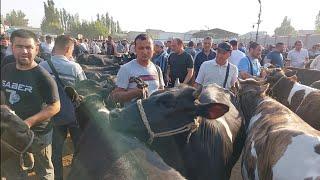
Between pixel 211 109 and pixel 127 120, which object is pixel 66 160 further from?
pixel 127 120

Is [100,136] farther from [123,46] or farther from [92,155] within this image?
[123,46]

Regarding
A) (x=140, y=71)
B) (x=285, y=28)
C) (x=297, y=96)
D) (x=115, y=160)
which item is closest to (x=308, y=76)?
(x=297, y=96)

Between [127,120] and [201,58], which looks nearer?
[127,120]

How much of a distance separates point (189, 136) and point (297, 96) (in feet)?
11.5

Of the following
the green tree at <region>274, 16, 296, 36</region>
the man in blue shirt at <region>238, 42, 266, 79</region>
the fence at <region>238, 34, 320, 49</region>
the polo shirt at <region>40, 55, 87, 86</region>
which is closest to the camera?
the polo shirt at <region>40, 55, 87, 86</region>

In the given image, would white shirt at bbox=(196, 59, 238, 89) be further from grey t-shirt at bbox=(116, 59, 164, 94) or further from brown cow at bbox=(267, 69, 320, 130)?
grey t-shirt at bbox=(116, 59, 164, 94)

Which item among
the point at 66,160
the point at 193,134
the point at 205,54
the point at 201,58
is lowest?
the point at 66,160

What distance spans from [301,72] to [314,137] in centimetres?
722

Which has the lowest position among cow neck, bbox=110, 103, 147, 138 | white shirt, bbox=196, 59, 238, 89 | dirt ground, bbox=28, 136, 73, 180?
dirt ground, bbox=28, 136, 73, 180

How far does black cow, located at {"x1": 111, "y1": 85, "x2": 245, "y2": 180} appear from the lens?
7.58 feet

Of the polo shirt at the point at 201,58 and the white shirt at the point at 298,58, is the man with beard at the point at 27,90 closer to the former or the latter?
the polo shirt at the point at 201,58

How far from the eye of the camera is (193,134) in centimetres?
310

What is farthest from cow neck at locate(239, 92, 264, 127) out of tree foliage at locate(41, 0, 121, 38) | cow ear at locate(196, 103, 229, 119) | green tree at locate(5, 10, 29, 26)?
green tree at locate(5, 10, 29, 26)

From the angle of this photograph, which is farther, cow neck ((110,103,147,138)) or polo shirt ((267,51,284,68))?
polo shirt ((267,51,284,68))
